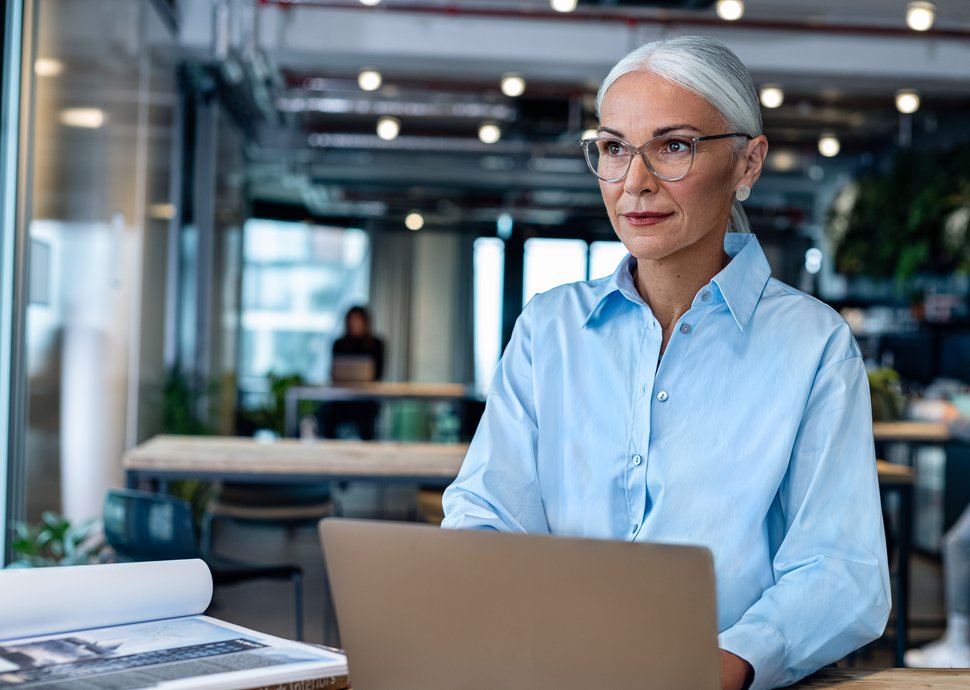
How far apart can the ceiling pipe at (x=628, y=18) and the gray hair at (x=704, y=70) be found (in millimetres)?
5572

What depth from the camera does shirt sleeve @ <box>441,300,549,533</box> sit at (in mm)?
1379

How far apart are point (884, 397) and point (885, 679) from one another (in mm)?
4900

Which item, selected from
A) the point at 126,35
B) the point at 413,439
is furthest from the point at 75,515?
the point at 413,439

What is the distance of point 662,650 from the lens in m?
0.93

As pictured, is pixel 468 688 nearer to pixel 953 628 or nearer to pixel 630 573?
pixel 630 573

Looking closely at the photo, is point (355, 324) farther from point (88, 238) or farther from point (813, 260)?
point (813, 260)

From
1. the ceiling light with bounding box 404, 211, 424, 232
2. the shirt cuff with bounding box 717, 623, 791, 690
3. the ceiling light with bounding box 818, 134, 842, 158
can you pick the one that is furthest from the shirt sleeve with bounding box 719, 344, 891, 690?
the ceiling light with bounding box 404, 211, 424, 232

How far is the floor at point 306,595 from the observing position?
521cm

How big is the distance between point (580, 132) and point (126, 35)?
438 centimetres

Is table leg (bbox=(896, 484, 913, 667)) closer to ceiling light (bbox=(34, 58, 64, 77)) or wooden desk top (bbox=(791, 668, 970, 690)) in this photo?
wooden desk top (bbox=(791, 668, 970, 690))

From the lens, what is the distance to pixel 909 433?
18.7 feet

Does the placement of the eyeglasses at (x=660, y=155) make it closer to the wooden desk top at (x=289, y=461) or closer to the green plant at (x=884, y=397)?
the wooden desk top at (x=289, y=461)

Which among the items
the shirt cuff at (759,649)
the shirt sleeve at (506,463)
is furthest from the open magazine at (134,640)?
the shirt cuff at (759,649)

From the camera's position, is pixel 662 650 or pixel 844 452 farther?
pixel 844 452
